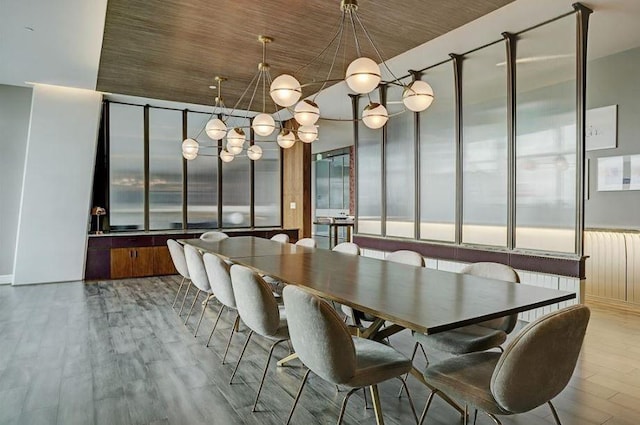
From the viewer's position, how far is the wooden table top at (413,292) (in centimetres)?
173

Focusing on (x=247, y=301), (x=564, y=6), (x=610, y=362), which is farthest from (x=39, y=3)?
(x=610, y=362)

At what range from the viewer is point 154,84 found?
18.9 feet

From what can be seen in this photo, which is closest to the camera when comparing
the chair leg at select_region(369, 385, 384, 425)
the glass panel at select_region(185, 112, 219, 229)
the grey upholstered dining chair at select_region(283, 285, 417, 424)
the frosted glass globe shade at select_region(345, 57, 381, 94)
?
the grey upholstered dining chair at select_region(283, 285, 417, 424)

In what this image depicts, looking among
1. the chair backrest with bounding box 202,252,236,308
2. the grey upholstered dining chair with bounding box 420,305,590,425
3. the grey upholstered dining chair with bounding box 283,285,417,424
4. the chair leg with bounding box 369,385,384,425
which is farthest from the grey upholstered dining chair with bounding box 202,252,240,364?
the grey upholstered dining chair with bounding box 420,305,590,425

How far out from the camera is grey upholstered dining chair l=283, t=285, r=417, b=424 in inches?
69.1

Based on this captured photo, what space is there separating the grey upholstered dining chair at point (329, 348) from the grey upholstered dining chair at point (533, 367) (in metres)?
0.38

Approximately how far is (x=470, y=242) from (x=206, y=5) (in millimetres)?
3764

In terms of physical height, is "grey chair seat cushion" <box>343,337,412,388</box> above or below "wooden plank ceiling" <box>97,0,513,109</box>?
below

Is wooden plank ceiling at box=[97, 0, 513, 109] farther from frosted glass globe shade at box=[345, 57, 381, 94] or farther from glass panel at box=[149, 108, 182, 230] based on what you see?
glass panel at box=[149, 108, 182, 230]

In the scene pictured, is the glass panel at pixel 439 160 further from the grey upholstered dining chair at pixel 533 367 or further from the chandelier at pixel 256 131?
the grey upholstered dining chair at pixel 533 367

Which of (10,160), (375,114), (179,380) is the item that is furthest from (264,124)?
(10,160)

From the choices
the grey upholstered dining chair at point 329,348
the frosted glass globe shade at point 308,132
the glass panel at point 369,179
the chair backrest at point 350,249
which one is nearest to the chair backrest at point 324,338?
the grey upholstered dining chair at point 329,348

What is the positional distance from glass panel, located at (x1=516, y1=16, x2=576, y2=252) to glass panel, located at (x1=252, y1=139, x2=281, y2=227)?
206 inches

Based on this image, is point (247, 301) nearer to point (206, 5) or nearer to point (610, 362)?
point (206, 5)
